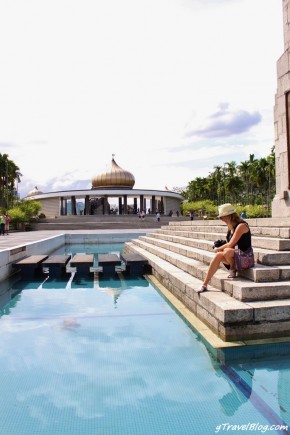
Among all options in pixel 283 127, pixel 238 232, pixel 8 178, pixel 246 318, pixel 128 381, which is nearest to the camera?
pixel 128 381

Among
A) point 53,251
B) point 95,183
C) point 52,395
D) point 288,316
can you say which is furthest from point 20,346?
point 95,183

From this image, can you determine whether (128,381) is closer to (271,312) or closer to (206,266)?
(271,312)

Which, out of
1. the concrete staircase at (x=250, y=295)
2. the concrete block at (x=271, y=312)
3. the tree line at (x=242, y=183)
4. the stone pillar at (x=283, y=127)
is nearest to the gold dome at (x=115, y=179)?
the tree line at (x=242, y=183)

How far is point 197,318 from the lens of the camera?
19.4 ft

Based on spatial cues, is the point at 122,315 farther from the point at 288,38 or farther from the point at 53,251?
the point at 53,251

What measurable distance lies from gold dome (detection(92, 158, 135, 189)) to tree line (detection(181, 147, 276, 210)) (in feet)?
75.3

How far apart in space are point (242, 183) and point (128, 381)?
7893 centimetres

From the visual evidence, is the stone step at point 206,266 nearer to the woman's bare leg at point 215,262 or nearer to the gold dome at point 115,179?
the woman's bare leg at point 215,262

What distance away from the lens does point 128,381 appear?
3.78m

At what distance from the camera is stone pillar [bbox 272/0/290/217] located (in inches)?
400

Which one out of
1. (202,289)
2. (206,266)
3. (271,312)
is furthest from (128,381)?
(206,266)

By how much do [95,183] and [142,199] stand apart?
8201 mm

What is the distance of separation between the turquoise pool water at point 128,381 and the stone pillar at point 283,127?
568cm

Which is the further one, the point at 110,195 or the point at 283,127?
the point at 110,195
